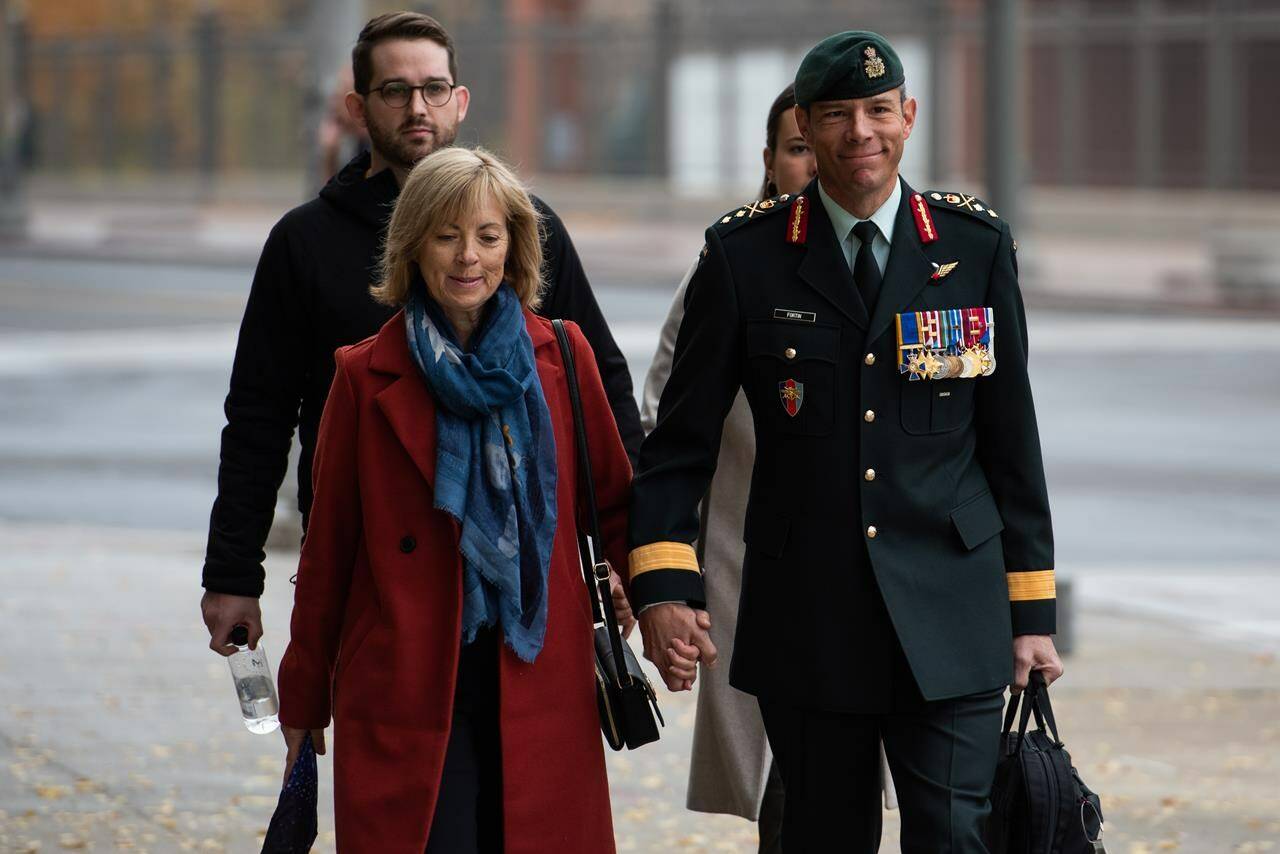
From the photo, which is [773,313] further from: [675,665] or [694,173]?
[694,173]

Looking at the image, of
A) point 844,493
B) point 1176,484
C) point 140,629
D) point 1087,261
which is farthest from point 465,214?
point 1087,261

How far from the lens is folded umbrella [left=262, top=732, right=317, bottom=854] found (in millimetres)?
3963

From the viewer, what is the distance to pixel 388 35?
14.7ft

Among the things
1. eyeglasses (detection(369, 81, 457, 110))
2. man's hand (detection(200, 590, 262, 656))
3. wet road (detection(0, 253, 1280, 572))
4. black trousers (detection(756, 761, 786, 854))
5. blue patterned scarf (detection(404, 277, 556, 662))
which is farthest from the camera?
wet road (detection(0, 253, 1280, 572))

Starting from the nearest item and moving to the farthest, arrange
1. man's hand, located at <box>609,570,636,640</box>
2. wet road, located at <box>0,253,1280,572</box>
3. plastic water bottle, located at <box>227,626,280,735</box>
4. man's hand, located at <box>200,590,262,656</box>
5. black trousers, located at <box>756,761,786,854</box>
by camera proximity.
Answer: man's hand, located at <box>609,570,636,640</box> → man's hand, located at <box>200,590,262,656</box> → plastic water bottle, located at <box>227,626,280,735</box> → black trousers, located at <box>756,761,786,854</box> → wet road, located at <box>0,253,1280,572</box>

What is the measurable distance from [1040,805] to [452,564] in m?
1.10

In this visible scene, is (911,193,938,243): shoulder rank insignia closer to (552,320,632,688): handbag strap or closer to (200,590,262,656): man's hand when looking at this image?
(552,320,632,688): handbag strap

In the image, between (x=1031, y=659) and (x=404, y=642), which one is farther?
(x=1031, y=659)

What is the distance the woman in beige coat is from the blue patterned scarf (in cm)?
121

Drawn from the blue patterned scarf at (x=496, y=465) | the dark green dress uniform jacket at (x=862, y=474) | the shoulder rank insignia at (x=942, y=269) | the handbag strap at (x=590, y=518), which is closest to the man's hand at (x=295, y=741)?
the blue patterned scarf at (x=496, y=465)

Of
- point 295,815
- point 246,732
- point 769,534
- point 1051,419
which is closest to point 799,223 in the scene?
point 769,534

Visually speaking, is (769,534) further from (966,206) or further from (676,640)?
(966,206)

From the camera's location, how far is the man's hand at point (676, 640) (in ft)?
12.9

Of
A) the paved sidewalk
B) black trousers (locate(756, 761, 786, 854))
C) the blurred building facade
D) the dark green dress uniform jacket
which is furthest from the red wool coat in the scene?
the blurred building facade
